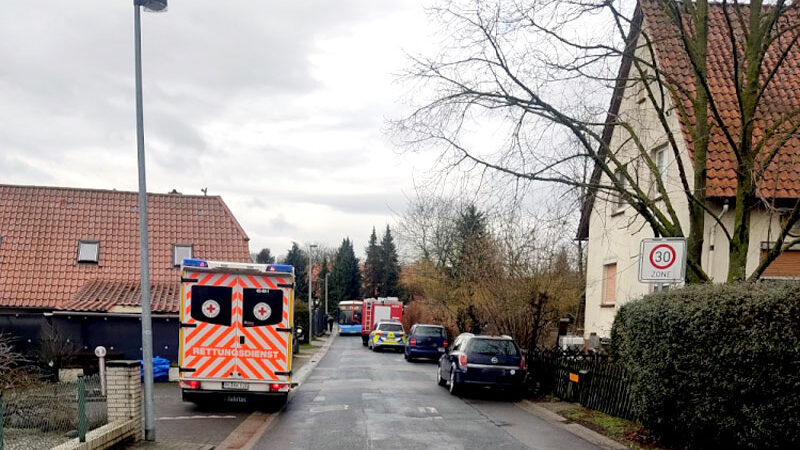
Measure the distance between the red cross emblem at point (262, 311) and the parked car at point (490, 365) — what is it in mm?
5359

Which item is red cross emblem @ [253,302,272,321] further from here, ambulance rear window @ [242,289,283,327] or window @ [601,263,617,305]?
window @ [601,263,617,305]

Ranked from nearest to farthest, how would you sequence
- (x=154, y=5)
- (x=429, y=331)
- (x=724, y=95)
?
(x=154, y=5), (x=724, y=95), (x=429, y=331)

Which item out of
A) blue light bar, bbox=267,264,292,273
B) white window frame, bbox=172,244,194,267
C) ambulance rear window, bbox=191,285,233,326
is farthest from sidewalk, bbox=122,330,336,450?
white window frame, bbox=172,244,194,267

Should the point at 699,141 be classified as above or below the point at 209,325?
above

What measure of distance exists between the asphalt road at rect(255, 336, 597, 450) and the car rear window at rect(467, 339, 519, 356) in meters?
1.15

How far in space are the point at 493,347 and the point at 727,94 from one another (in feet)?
26.4

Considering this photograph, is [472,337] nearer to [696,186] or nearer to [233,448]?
[696,186]

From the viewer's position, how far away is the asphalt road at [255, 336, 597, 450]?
10.7 metres

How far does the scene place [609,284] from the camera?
2073 centimetres

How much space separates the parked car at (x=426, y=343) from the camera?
31016 mm

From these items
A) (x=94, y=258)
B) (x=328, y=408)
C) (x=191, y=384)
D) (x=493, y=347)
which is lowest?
(x=328, y=408)

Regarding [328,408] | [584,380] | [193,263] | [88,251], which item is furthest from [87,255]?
[584,380]

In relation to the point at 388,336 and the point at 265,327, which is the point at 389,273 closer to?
the point at 388,336

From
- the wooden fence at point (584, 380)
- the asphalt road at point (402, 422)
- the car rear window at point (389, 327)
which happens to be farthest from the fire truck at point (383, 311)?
the wooden fence at point (584, 380)
